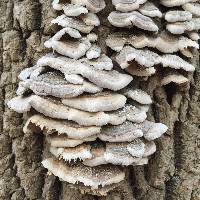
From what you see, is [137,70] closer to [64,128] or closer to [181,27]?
[181,27]

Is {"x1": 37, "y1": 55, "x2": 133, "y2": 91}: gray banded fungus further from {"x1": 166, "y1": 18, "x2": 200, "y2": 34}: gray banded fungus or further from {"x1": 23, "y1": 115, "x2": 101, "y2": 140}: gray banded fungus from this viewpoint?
{"x1": 166, "y1": 18, "x2": 200, "y2": 34}: gray banded fungus

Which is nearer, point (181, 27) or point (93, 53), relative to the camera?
point (93, 53)

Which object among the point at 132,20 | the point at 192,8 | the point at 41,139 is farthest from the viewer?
the point at 41,139

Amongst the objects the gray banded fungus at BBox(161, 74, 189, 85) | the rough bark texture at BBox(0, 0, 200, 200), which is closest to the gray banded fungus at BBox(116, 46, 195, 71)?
the gray banded fungus at BBox(161, 74, 189, 85)

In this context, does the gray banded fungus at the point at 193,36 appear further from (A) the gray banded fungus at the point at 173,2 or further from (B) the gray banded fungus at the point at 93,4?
(B) the gray banded fungus at the point at 93,4

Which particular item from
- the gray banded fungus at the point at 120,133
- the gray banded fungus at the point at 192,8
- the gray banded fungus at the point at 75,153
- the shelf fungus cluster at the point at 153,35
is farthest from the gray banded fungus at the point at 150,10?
the gray banded fungus at the point at 75,153

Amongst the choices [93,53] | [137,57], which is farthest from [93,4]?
[137,57]
